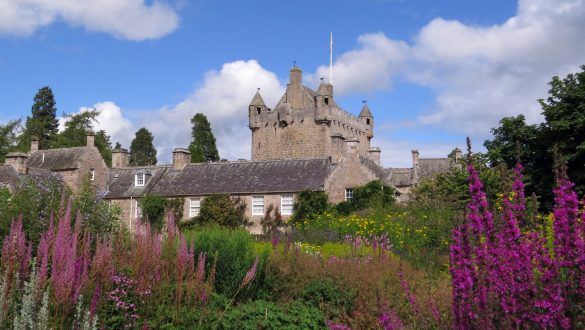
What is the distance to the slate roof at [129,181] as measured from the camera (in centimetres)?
3950

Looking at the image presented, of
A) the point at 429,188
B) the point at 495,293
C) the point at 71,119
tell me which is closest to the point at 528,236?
the point at 495,293

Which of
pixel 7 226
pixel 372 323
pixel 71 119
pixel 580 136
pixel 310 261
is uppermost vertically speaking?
pixel 71 119

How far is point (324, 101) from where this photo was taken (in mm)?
52281

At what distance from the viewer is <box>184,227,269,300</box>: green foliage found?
396 inches

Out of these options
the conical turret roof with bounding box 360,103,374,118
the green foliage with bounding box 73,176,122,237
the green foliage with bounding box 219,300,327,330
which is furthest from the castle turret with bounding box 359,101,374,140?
the green foliage with bounding box 219,300,327,330

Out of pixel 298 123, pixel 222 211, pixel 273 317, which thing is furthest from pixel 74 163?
pixel 273 317

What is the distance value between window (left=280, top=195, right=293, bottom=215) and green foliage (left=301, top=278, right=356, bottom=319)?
24.3 m

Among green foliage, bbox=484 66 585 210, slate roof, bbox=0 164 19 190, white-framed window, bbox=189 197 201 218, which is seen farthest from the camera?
white-framed window, bbox=189 197 201 218

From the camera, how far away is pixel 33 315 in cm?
469

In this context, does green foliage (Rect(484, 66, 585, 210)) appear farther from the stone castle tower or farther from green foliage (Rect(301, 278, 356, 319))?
the stone castle tower

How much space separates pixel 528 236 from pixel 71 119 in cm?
6126

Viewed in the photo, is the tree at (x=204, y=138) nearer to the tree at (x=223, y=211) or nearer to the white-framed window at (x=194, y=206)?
the white-framed window at (x=194, y=206)

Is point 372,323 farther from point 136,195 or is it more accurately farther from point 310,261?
point 136,195

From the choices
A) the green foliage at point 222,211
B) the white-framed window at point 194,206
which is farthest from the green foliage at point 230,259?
the white-framed window at point 194,206
